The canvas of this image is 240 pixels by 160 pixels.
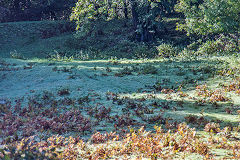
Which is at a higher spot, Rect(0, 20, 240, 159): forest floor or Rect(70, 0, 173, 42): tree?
Rect(70, 0, 173, 42): tree

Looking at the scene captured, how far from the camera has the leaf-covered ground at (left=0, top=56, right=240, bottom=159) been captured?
4.97 meters

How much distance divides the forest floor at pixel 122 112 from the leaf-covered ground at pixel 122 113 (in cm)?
2

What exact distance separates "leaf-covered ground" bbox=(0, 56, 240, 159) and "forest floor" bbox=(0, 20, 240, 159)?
19 mm

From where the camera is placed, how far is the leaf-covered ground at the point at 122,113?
4.97 m

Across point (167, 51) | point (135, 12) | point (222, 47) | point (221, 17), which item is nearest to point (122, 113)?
point (221, 17)

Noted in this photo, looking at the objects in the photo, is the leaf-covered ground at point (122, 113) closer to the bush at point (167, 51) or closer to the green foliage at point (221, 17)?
the green foliage at point (221, 17)

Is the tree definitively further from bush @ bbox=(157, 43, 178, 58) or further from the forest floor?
the forest floor

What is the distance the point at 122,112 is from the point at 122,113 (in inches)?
5.6

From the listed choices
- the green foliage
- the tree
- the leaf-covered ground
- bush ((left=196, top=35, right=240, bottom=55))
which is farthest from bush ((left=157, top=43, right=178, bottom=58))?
the leaf-covered ground

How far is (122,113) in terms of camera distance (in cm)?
827

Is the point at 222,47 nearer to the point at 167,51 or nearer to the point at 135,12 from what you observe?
the point at 167,51

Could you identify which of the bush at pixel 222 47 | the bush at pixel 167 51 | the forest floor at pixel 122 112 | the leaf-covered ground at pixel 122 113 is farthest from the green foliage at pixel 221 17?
the forest floor at pixel 122 112

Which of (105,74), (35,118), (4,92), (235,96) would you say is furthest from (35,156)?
(105,74)

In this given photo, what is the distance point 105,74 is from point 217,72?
6058 mm
